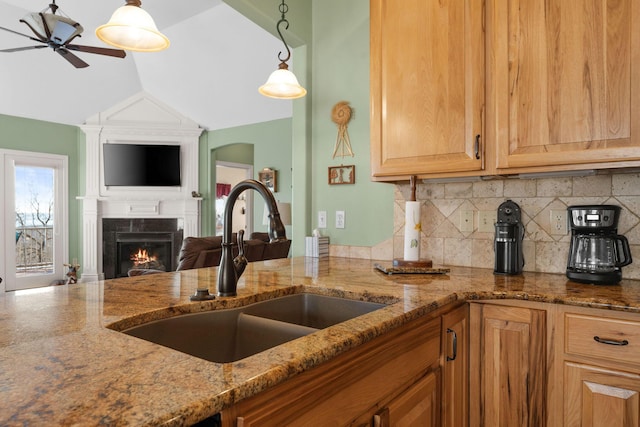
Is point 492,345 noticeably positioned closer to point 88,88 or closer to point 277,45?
point 277,45

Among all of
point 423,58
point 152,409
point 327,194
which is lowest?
point 152,409

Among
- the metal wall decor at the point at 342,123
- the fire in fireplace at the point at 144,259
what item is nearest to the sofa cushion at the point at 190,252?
the metal wall decor at the point at 342,123

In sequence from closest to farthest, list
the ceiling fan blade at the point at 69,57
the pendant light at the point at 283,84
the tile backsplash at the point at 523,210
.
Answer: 1. the tile backsplash at the point at 523,210
2. the pendant light at the point at 283,84
3. the ceiling fan blade at the point at 69,57

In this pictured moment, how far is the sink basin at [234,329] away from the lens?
3.54ft

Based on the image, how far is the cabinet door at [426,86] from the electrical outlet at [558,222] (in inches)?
18.4

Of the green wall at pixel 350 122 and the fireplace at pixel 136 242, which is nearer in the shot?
the green wall at pixel 350 122

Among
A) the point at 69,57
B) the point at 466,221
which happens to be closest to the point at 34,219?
the point at 69,57

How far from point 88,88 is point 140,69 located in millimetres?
817

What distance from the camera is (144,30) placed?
2018 mm

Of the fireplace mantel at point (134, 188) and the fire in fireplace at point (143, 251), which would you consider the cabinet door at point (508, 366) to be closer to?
the fireplace mantel at point (134, 188)

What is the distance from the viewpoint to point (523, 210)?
189 cm

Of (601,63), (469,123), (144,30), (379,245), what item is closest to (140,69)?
(144,30)

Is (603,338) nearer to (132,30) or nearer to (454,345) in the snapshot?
(454,345)

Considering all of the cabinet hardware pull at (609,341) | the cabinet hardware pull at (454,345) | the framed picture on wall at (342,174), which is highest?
the framed picture on wall at (342,174)
